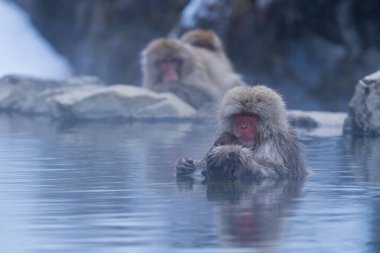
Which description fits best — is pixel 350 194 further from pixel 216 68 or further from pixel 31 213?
pixel 216 68

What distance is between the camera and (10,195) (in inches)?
282

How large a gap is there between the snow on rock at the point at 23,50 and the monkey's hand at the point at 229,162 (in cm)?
1441

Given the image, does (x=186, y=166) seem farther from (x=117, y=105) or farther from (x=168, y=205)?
(x=117, y=105)

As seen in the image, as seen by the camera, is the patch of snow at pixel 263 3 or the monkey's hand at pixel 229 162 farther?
the patch of snow at pixel 263 3

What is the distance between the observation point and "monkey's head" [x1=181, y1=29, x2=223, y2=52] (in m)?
17.7

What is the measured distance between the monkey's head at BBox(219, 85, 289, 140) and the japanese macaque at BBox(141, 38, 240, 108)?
8.97 meters

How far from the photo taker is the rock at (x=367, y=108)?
1256cm

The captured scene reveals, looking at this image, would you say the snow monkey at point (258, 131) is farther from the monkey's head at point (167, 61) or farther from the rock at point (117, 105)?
the monkey's head at point (167, 61)

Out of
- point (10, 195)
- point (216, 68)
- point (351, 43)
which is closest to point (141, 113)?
point (216, 68)

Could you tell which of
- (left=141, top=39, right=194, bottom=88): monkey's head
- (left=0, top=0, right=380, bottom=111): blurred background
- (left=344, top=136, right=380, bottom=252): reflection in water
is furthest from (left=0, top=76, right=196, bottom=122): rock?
(left=344, top=136, right=380, bottom=252): reflection in water

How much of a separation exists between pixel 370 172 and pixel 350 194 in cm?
144

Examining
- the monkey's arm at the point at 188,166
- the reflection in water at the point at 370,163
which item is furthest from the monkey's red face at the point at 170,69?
the monkey's arm at the point at 188,166

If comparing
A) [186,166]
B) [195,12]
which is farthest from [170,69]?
[186,166]

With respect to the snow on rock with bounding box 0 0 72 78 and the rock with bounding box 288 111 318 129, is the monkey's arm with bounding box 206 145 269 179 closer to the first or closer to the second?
the rock with bounding box 288 111 318 129
